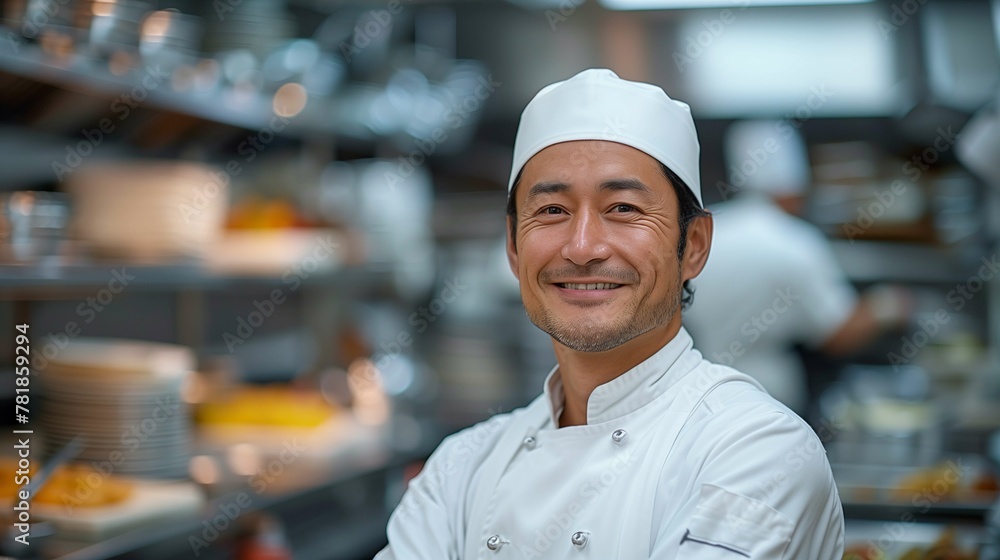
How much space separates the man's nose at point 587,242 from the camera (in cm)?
148

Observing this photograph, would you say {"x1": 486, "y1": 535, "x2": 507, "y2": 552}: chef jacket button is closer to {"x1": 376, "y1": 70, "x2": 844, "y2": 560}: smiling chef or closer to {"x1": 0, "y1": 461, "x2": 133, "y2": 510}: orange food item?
{"x1": 376, "y1": 70, "x2": 844, "y2": 560}: smiling chef

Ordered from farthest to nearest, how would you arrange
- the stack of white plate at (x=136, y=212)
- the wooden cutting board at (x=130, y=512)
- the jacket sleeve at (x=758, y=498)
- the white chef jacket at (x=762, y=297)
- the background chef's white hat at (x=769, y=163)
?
1. the background chef's white hat at (x=769, y=163)
2. the white chef jacket at (x=762, y=297)
3. the stack of white plate at (x=136, y=212)
4. the wooden cutting board at (x=130, y=512)
5. the jacket sleeve at (x=758, y=498)

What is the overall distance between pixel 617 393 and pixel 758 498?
1.05 ft

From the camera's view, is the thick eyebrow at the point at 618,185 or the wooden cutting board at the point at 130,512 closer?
the thick eyebrow at the point at 618,185

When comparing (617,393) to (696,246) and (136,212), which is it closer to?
(696,246)

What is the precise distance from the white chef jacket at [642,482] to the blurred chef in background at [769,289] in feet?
7.18

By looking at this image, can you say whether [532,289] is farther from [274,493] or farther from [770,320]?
[770,320]

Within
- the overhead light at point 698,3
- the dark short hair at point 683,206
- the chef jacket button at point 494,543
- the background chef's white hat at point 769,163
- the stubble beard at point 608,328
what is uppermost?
the overhead light at point 698,3

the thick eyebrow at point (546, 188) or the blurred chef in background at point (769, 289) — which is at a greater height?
the thick eyebrow at point (546, 188)

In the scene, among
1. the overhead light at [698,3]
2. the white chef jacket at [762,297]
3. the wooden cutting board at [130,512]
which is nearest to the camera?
the wooden cutting board at [130,512]

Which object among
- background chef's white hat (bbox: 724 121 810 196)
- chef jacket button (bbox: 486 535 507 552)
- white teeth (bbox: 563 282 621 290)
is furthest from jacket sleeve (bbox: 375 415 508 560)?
background chef's white hat (bbox: 724 121 810 196)

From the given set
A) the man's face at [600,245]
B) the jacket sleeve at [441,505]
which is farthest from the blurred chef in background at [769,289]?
the man's face at [600,245]

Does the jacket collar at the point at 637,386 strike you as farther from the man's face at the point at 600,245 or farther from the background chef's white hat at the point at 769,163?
the background chef's white hat at the point at 769,163

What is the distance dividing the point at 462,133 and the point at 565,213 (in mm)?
3527
